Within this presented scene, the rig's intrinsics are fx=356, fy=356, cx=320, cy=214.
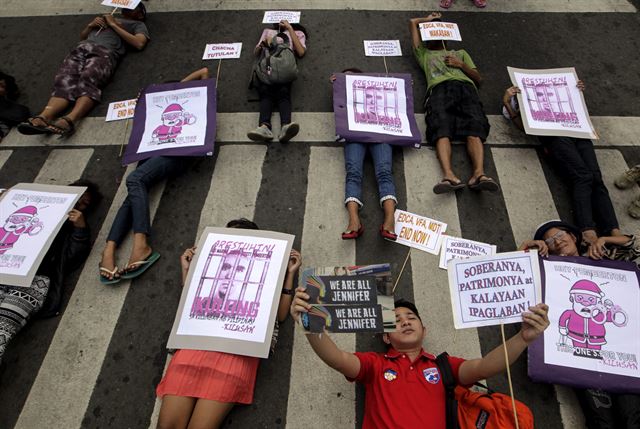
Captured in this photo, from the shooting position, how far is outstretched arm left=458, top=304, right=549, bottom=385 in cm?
191

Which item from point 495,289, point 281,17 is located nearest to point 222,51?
point 281,17

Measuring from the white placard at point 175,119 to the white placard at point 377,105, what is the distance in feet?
5.16

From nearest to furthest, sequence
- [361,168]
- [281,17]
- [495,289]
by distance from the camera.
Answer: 1. [495,289]
2. [361,168]
3. [281,17]

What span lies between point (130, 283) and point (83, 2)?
5.01m

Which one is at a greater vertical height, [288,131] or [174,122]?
[174,122]

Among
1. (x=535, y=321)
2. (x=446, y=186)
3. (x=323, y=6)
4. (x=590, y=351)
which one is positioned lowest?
→ (x=590, y=351)

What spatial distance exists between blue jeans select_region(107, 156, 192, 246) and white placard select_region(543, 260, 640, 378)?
11.2 feet

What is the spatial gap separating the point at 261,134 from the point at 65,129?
7.45ft

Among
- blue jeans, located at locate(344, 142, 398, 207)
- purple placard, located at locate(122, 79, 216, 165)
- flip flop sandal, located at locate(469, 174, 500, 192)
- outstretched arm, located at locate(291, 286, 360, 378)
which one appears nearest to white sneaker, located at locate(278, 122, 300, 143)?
blue jeans, located at locate(344, 142, 398, 207)

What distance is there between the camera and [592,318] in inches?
103

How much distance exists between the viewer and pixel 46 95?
14.9 feet

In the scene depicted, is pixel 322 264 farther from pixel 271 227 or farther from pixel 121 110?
pixel 121 110

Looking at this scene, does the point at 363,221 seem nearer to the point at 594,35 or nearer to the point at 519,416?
Answer: the point at 519,416

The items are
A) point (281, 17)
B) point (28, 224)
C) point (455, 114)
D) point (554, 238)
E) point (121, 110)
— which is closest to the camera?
point (554, 238)
